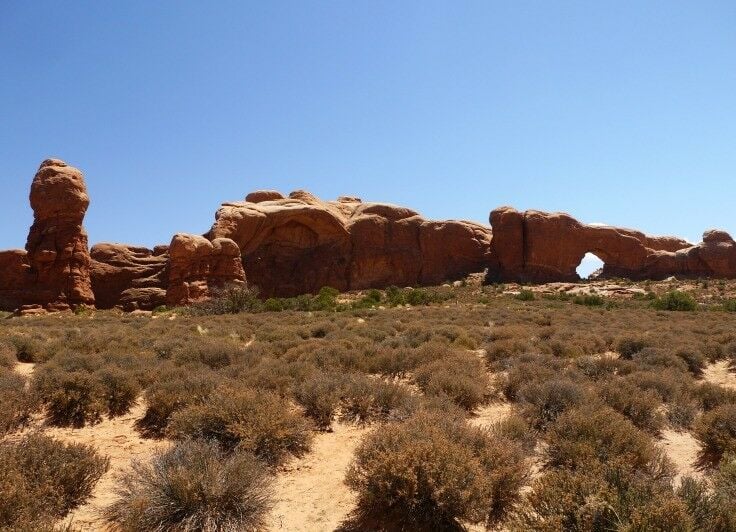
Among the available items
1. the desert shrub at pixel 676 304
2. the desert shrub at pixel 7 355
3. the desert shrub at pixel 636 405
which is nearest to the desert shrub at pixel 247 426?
the desert shrub at pixel 636 405

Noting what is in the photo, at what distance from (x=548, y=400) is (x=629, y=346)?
268 inches

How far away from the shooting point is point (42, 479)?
4.17 meters

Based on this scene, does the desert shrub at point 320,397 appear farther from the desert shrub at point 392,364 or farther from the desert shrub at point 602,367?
the desert shrub at point 602,367

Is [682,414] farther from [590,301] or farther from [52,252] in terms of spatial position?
[52,252]

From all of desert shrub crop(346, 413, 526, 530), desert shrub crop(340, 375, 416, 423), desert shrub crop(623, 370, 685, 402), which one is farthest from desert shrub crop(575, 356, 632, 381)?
desert shrub crop(346, 413, 526, 530)

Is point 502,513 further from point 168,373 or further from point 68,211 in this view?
point 68,211

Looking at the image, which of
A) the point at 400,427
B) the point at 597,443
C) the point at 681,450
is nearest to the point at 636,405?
the point at 681,450

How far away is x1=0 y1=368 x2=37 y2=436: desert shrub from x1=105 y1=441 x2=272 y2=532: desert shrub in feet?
9.29

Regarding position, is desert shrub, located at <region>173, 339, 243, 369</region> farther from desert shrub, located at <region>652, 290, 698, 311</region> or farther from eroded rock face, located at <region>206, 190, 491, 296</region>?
eroded rock face, located at <region>206, 190, 491, 296</region>

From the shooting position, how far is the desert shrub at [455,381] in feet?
25.4

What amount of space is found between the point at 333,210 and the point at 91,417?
3785cm

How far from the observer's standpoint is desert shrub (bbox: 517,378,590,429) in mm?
6715

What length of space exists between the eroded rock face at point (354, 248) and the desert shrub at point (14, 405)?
33070mm

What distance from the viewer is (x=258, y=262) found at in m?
41.1
